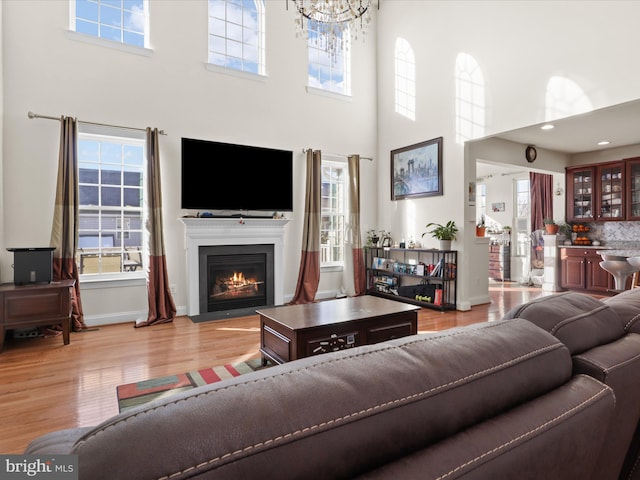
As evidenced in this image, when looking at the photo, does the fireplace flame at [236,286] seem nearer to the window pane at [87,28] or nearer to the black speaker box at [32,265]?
the black speaker box at [32,265]

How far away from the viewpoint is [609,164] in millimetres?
6738

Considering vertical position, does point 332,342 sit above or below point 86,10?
below

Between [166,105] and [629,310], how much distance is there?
5.31 metres

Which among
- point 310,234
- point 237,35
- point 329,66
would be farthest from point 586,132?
point 237,35

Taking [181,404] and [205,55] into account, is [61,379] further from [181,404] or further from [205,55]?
[205,55]

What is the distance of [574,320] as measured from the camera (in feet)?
3.11

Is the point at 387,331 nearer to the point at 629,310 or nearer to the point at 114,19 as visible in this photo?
the point at 629,310

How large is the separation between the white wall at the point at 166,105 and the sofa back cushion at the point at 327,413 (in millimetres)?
4908

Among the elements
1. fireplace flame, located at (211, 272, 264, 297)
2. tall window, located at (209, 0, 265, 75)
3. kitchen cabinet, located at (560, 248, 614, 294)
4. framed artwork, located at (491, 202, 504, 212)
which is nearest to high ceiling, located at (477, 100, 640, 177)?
kitchen cabinet, located at (560, 248, 614, 294)

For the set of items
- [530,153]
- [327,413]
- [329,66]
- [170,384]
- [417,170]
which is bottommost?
[170,384]

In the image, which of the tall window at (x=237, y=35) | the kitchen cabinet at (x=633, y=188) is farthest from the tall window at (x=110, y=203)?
the kitchen cabinet at (x=633, y=188)

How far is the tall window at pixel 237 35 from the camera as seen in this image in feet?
17.9

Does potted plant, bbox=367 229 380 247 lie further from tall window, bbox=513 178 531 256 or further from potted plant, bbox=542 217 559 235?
tall window, bbox=513 178 531 256

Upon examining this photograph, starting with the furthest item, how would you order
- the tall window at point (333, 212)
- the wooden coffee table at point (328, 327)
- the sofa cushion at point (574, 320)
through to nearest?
1. the tall window at point (333, 212)
2. the wooden coffee table at point (328, 327)
3. the sofa cushion at point (574, 320)
